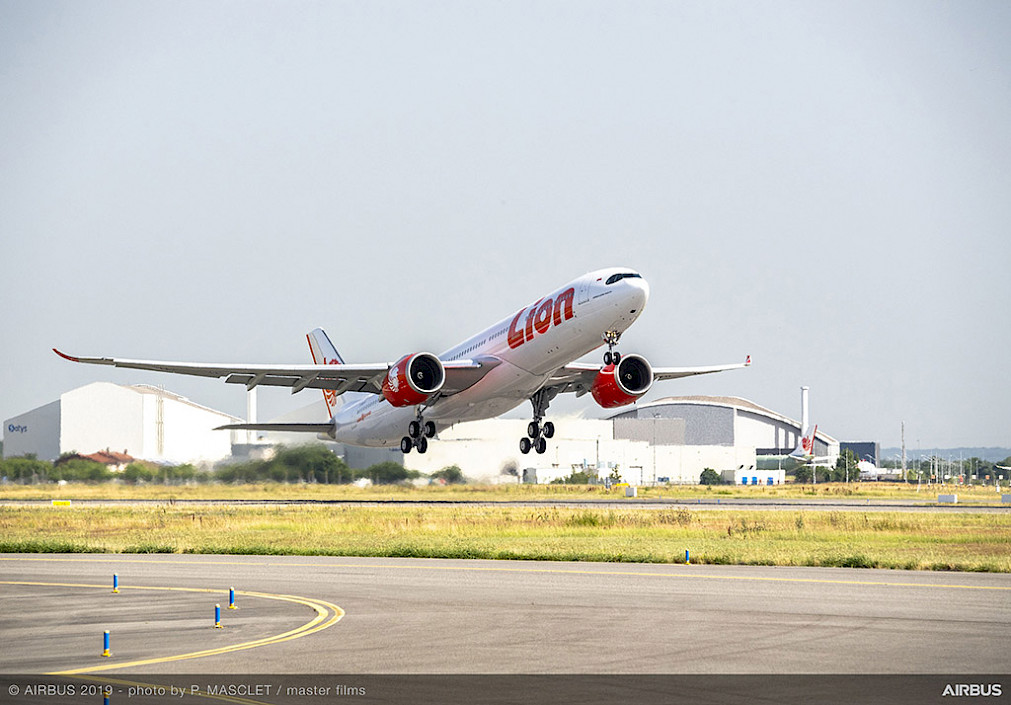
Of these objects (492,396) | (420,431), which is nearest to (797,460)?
(420,431)

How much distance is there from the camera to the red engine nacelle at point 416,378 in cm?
4738

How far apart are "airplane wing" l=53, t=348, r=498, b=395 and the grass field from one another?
594cm

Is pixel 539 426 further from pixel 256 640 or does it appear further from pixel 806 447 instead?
pixel 806 447

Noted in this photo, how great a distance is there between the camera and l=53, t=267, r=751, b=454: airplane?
4109 cm

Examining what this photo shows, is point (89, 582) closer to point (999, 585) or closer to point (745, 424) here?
point (999, 585)

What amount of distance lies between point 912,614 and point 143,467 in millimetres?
63171

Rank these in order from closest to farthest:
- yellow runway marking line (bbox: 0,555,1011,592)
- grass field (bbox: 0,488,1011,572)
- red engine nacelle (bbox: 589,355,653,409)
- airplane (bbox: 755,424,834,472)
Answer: yellow runway marking line (bbox: 0,555,1011,592) → grass field (bbox: 0,488,1011,572) → red engine nacelle (bbox: 589,355,653,409) → airplane (bbox: 755,424,834,472)

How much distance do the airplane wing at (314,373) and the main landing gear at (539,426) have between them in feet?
19.6

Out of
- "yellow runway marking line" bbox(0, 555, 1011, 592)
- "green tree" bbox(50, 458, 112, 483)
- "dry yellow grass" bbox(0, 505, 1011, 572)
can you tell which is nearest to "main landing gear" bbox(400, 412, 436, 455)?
"dry yellow grass" bbox(0, 505, 1011, 572)

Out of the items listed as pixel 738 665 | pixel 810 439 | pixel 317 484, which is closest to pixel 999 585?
pixel 738 665

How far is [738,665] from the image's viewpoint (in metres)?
14.0

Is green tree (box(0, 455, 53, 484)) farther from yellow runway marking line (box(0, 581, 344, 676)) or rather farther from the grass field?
yellow runway marking line (box(0, 581, 344, 676))

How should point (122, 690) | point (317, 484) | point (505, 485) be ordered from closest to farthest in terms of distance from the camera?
point (122, 690)
point (317, 484)
point (505, 485)

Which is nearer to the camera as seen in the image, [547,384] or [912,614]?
[912,614]
